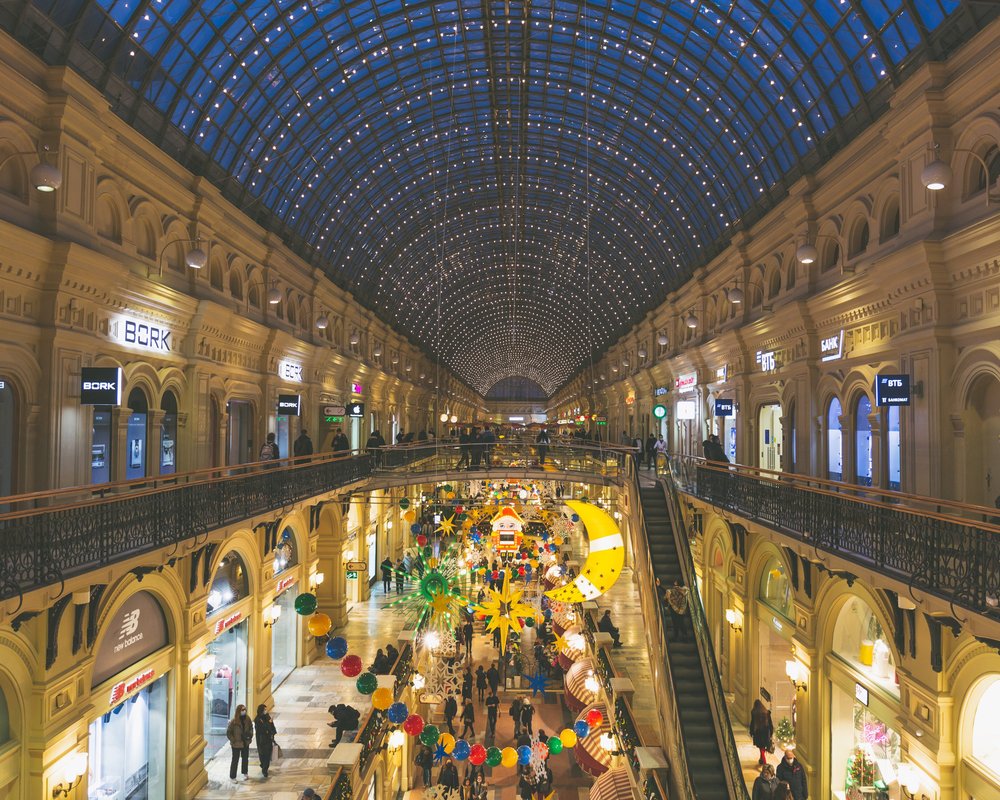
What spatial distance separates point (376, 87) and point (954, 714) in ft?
83.8

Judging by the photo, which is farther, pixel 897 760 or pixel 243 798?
pixel 243 798

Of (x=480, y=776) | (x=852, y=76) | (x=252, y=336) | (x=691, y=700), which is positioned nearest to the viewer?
(x=691, y=700)

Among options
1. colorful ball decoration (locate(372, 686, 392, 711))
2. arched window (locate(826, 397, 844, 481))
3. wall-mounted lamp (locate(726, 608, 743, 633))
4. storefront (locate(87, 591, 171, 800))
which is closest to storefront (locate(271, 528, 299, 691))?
storefront (locate(87, 591, 171, 800))

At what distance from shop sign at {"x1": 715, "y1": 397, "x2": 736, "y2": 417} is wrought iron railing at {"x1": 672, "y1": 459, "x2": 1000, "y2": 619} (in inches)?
330

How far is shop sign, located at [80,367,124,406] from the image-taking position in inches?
475

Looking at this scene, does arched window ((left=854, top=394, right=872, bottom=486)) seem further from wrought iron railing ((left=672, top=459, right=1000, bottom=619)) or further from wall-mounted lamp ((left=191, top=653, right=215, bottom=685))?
→ wall-mounted lamp ((left=191, top=653, right=215, bottom=685))

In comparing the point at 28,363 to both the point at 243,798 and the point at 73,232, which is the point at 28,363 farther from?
the point at 243,798

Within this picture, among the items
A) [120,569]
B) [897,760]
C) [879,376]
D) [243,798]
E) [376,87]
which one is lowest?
[243,798]

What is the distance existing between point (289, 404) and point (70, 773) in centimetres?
1342

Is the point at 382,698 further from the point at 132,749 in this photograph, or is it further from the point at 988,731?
the point at 988,731

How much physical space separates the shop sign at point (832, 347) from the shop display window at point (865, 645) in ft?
18.9

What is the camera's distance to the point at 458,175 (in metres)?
37.0

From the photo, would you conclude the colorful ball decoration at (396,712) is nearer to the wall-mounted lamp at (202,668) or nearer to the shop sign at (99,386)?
the wall-mounted lamp at (202,668)

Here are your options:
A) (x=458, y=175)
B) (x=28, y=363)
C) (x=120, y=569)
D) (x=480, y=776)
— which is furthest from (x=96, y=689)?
(x=458, y=175)
